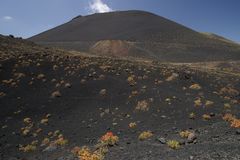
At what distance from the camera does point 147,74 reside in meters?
33.8

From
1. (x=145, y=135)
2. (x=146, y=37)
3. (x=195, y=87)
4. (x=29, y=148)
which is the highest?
(x=146, y=37)


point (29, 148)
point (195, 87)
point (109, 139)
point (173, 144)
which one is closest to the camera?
point (173, 144)

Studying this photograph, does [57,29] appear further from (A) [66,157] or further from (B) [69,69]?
(A) [66,157]

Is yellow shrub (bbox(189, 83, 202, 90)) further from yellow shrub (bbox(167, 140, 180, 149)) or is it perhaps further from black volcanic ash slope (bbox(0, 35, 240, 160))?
yellow shrub (bbox(167, 140, 180, 149))

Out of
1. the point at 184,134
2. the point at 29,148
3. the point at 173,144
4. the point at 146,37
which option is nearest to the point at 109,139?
the point at 173,144

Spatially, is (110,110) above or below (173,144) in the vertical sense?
below

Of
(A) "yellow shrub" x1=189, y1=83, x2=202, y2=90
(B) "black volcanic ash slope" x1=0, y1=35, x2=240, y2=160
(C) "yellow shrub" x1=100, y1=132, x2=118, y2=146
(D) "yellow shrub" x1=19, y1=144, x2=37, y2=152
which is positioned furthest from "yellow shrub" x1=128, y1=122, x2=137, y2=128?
(A) "yellow shrub" x1=189, y1=83, x2=202, y2=90

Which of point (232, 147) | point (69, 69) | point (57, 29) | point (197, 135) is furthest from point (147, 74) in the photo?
point (57, 29)

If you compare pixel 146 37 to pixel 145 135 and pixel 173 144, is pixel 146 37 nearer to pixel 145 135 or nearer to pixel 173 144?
pixel 145 135

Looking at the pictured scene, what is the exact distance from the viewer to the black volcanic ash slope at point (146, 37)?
9150cm

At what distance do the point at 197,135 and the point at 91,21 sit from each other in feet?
496

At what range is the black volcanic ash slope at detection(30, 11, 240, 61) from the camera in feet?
300

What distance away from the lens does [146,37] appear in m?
117

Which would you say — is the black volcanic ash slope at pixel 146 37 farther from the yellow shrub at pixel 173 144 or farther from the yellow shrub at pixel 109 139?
the yellow shrub at pixel 173 144
